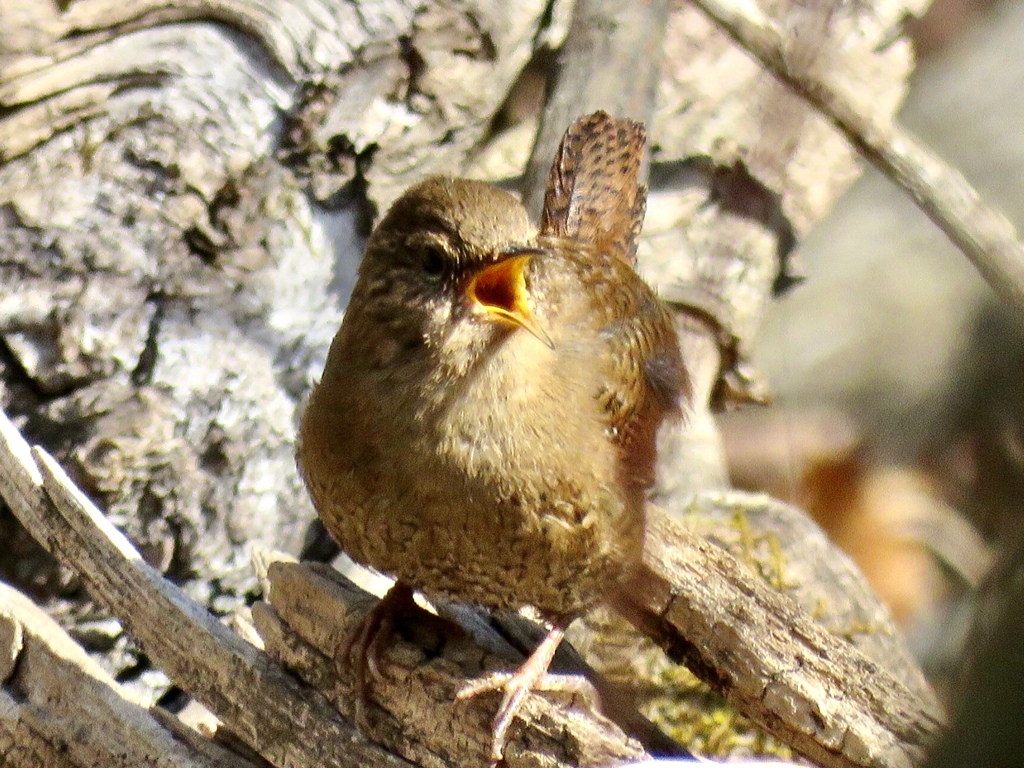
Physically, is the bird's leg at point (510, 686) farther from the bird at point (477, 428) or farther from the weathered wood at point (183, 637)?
the weathered wood at point (183, 637)

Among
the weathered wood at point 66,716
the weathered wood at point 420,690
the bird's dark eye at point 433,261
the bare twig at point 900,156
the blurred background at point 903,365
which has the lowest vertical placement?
the weathered wood at point 66,716

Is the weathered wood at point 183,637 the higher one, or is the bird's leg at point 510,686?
the bird's leg at point 510,686

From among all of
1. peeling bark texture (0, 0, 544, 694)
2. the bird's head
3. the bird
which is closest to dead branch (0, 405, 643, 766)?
the bird

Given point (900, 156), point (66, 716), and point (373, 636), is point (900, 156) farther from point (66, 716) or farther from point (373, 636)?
point (66, 716)

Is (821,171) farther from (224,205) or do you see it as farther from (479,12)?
(224,205)

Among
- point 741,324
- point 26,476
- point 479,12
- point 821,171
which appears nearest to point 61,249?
point 26,476

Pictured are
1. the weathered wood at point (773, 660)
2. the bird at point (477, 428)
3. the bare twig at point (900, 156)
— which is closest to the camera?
the bird at point (477, 428)

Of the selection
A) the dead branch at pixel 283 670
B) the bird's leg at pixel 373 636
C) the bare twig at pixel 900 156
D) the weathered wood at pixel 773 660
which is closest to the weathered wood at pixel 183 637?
the dead branch at pixel 283 670

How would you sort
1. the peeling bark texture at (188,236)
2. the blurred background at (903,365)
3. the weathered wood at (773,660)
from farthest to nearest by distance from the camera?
the peeling bark texture at (188,236)
the weathered wood at (773,660)
the blurred background at (903,365)
